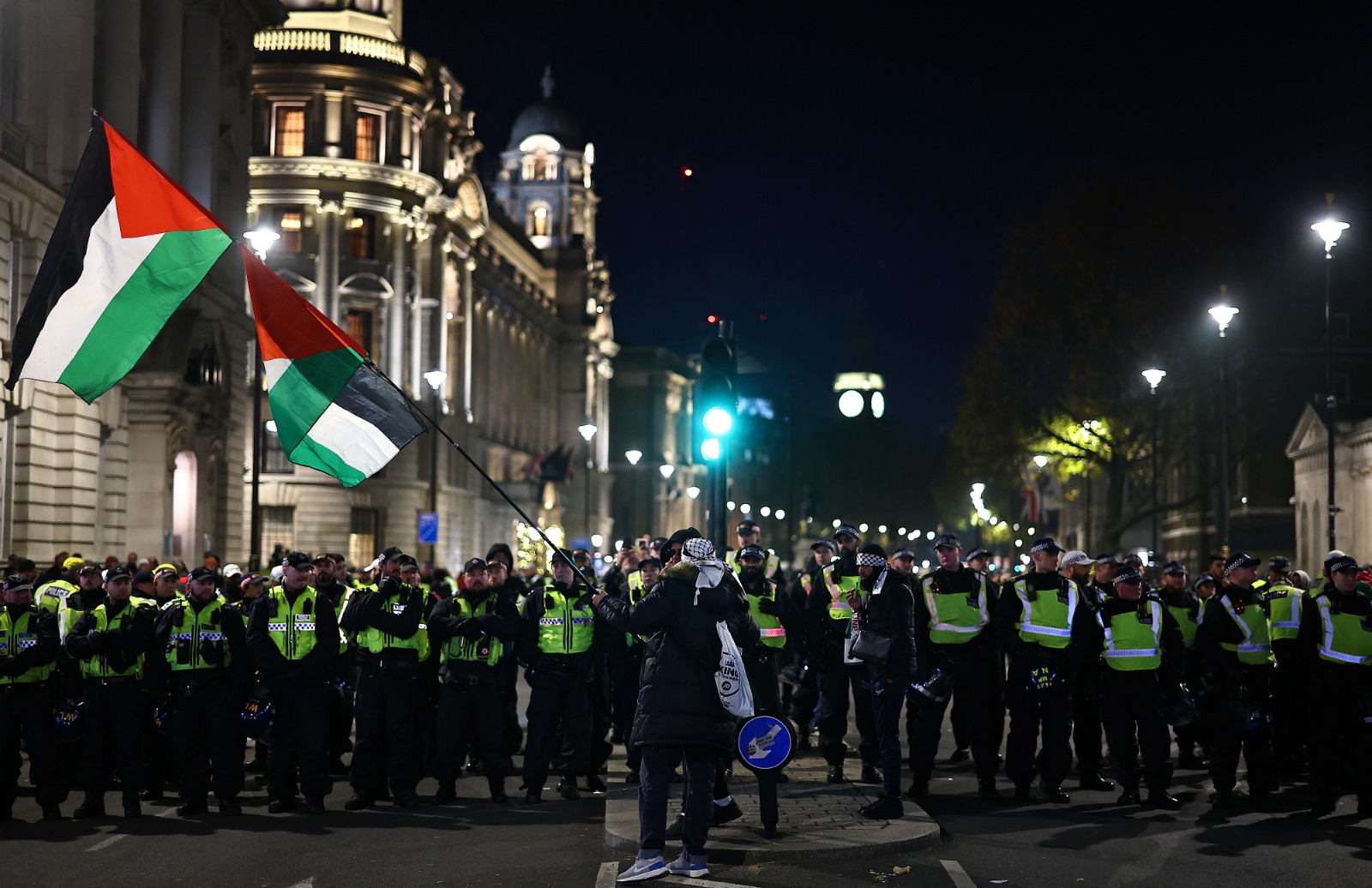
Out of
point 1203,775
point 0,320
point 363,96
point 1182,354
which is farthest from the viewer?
point 363,96

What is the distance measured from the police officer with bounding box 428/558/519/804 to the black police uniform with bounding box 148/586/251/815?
161cm

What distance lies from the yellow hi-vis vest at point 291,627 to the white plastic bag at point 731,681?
14.7 feet

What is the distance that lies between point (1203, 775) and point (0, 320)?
1951cm

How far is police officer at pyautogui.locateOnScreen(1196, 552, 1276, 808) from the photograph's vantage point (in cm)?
1229

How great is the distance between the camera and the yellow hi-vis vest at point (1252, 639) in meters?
12.7

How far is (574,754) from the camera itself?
13.2 metres

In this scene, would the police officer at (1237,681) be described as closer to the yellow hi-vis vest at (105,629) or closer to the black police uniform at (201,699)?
the black police uniform at (201,699)

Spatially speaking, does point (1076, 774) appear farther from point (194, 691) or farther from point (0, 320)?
point (0, 320)

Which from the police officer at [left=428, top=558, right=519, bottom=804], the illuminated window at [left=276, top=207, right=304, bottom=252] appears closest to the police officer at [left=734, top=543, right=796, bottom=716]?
the police officer at [left=428, top=558, right=519, bottom=804]

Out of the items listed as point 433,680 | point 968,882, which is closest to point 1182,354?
point 433,680

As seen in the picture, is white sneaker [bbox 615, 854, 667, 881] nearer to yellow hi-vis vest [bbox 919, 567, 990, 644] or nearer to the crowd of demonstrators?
the crowd of demonstrators

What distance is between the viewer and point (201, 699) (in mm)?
12289

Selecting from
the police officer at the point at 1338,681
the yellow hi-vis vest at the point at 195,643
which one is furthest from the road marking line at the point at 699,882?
the police officer at the point at 1338,681

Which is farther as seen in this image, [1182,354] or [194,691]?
[1182,354]
